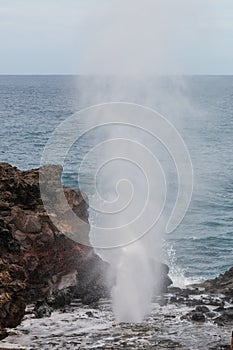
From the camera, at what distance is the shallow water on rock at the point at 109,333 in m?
25.5

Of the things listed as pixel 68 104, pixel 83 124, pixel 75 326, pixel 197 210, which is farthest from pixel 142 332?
pixel 68 104

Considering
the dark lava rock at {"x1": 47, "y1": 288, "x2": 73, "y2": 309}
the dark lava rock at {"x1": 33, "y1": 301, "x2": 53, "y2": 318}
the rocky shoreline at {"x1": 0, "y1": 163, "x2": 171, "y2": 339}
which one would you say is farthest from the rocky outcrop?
the dark lava rock at {"x1": 33, "y1": 301, "x2": 53, "y2": 318}

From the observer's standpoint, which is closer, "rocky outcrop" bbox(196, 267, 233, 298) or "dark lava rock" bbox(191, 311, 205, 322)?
"dark lava rock" bbox(191, 311, 205, 322)

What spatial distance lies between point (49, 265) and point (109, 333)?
5924 mm

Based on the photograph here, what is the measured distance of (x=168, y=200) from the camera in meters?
61.4

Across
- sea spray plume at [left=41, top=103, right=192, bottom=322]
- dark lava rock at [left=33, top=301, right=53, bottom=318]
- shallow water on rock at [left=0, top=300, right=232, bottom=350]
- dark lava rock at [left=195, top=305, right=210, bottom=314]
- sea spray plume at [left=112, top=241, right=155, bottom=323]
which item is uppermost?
sea spray plume at [left=41, top=103, right=192, bottom=322]

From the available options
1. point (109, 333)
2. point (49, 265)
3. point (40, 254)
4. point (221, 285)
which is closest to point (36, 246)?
point (40, 254)

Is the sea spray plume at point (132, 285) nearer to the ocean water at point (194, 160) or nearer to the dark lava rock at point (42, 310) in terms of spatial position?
the dark lava rock at point (42, 310)

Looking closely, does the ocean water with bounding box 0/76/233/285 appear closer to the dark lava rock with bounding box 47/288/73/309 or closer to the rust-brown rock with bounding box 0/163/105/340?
the rust-brown rock with bounding box 0/163/105/340

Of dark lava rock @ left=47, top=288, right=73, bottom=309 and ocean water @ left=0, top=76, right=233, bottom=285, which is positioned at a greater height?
ocean water @ left=0, top=76, right=233, bottom=285

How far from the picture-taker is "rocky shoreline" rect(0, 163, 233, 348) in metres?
29.8

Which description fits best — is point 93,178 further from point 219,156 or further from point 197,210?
point 219,156

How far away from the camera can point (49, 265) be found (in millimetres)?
31547

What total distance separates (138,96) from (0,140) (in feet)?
201
